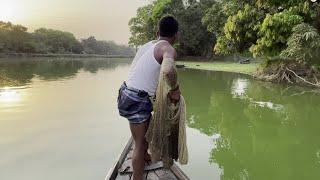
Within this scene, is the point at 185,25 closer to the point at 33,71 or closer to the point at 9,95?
the point at 33,71

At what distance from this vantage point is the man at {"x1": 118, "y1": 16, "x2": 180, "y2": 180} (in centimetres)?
362

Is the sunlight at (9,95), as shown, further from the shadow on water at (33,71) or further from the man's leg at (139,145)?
the man's leg at (139,145)

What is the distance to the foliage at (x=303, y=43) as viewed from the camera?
16578mm

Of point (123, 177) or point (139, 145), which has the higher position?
point (139, 145)

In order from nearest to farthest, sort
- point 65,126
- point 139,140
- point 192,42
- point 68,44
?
point 139,140, point 65,126, point 192,42, point 68,44

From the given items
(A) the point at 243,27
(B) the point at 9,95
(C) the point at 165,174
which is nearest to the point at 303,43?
(A) the point at 243,27

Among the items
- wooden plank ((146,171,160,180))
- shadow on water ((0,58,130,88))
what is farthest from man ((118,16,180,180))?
shadow on water ((0,58,130,88))

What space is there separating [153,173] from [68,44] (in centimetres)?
10507

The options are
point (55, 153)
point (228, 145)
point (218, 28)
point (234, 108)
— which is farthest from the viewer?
point (218, 28)

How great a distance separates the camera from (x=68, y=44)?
106 metres

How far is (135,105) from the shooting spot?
3.79 meters

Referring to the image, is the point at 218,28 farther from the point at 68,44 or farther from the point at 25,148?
the point at 68,44

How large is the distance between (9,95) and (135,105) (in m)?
11.5

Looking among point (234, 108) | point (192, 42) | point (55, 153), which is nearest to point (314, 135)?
point (234, 108)
